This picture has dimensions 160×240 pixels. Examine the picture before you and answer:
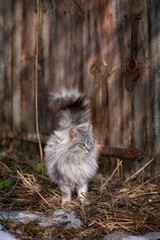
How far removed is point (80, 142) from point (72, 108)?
2.05 ft

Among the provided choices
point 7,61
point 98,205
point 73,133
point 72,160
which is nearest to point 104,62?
point 73,133

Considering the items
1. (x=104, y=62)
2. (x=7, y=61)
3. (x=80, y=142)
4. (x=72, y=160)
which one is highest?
(x=7, y=61)

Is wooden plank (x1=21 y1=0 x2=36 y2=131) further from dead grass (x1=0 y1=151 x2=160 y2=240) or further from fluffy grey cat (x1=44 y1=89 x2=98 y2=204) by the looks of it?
fluffy grey cat (x1=44 y1=89 x2=98 y2=204)

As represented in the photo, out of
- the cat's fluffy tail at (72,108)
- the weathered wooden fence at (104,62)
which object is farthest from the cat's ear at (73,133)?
the weathered wooden fence at (104,62)

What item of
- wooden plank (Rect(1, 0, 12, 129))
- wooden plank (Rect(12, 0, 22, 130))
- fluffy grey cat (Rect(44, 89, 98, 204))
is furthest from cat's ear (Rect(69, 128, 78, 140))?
wooden plank (Rect(1, 0, 12, 129))

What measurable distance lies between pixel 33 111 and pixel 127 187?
97.4 inches

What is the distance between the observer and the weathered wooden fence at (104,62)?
291 centimetres

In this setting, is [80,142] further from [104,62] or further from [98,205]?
[104,62]

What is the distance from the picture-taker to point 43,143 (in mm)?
4293

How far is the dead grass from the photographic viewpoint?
2.04 m

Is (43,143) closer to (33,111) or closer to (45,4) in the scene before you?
(33,111)

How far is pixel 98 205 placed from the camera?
242 cm

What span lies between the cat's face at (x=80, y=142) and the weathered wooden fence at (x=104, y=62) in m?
0.58

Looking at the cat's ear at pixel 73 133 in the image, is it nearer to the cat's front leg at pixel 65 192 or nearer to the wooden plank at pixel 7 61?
the cat's front leg at pixel 65 192
